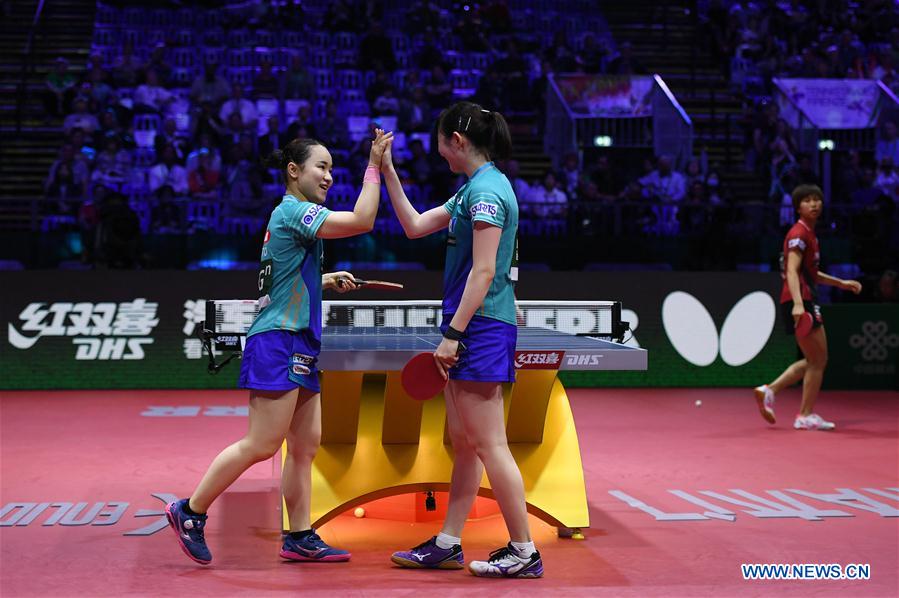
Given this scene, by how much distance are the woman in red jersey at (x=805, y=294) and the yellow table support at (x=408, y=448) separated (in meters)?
4.09

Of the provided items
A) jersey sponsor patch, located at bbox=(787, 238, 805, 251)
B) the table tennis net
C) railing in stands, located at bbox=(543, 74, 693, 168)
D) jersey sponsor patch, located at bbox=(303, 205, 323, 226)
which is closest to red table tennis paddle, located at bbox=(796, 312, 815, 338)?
jersey sponsor patch, located at bbox=(787, 238, 805, 251)

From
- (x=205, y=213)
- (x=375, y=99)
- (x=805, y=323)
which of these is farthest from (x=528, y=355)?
(x=375, y=99)

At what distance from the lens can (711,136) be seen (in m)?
16.7

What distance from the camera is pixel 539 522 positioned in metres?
5.66

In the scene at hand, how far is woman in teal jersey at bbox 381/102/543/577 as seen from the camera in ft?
14.0

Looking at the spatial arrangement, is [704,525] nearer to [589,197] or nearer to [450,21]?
[589,197]

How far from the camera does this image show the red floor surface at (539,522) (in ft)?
14.6

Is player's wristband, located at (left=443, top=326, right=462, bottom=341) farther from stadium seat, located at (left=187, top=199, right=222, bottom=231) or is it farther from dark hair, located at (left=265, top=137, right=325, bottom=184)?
stadium seat, located at (left=187, top=199, right=222, bottom=231)

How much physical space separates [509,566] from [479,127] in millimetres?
1845

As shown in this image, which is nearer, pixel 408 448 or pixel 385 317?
pixel 408 448

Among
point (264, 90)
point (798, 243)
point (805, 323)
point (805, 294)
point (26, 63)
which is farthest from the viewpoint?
point (26, 63)

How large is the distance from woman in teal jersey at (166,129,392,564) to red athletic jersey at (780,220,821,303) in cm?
530

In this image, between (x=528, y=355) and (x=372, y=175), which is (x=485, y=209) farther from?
(x=528, y=355)

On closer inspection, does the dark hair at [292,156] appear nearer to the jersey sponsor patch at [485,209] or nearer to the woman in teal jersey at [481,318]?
the woman in teal jersey at [481,318]
